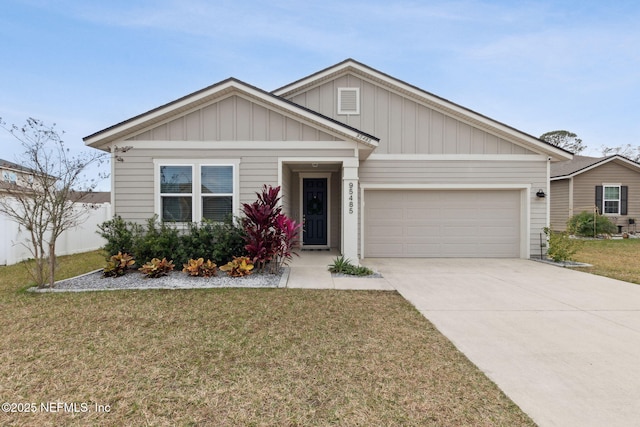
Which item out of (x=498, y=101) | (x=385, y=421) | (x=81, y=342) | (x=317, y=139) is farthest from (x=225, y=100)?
(x=498, y=101)

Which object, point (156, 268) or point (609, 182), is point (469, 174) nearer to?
point (156, 268)

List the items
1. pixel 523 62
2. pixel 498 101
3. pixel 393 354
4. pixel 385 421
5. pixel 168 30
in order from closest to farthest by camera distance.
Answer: pixel 385 421, pixel 393 354, pixel 168 30, pixel 523 62, pixel 498 101

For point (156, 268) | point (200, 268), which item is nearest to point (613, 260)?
point (200, 268)

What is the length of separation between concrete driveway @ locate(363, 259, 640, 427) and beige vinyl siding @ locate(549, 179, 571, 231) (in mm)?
13112

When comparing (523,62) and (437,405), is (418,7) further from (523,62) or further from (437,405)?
(437,405)

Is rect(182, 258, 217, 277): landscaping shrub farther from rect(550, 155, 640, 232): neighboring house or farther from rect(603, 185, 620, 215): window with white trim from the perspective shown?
rect(603, 185, 620, 215): window with white trim

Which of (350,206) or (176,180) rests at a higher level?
(176,180)

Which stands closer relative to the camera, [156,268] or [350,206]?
[156,268]

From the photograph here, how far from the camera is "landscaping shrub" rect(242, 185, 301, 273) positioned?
682 cm

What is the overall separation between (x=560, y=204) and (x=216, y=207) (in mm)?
19666

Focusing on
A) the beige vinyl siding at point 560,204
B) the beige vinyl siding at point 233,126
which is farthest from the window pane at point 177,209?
the beige vinyl siding at point 560,204

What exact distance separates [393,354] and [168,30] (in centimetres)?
1398

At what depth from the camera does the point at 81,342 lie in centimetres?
359

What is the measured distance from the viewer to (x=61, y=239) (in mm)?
10945
